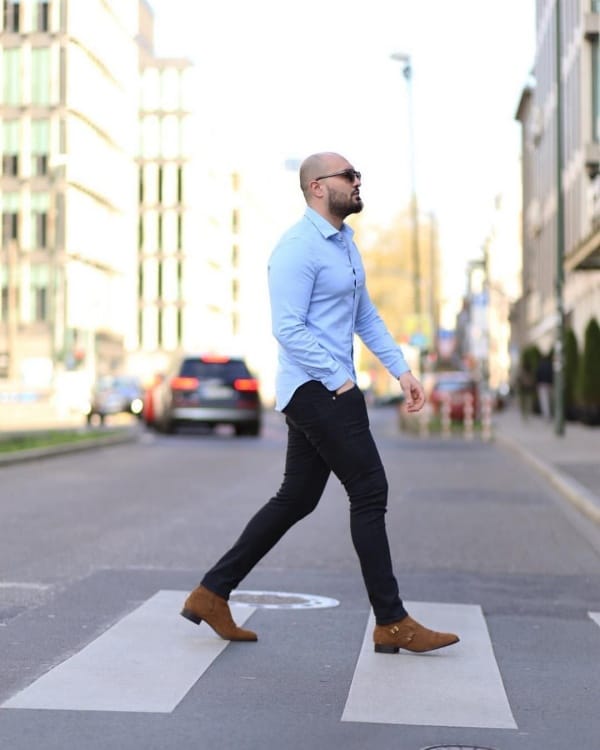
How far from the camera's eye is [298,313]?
580 cm

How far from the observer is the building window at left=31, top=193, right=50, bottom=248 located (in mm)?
83062

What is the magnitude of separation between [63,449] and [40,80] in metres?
61.1

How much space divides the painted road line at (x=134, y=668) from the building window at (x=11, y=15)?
65841 millimetres

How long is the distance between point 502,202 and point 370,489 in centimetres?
13133

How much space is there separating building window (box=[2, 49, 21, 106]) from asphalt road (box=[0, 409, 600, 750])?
6736 cm

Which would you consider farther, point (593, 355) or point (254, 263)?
point (254, 263)

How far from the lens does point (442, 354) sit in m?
76.8

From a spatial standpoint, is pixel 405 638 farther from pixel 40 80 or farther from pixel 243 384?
pixel 40 80

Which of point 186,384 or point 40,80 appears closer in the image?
point 186,384

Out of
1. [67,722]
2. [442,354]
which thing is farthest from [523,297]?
[67,722]

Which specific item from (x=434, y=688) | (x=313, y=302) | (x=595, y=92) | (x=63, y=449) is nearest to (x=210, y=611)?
(x=434, y=688)

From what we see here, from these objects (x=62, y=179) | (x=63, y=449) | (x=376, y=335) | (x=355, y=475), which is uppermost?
(x=62, y=179)

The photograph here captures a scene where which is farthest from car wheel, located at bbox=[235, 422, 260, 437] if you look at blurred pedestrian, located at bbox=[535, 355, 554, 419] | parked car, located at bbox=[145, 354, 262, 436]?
blurred pedestrian, located at bbox=[535, 355, 554, 419]

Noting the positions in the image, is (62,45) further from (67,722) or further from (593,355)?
(67,722)
